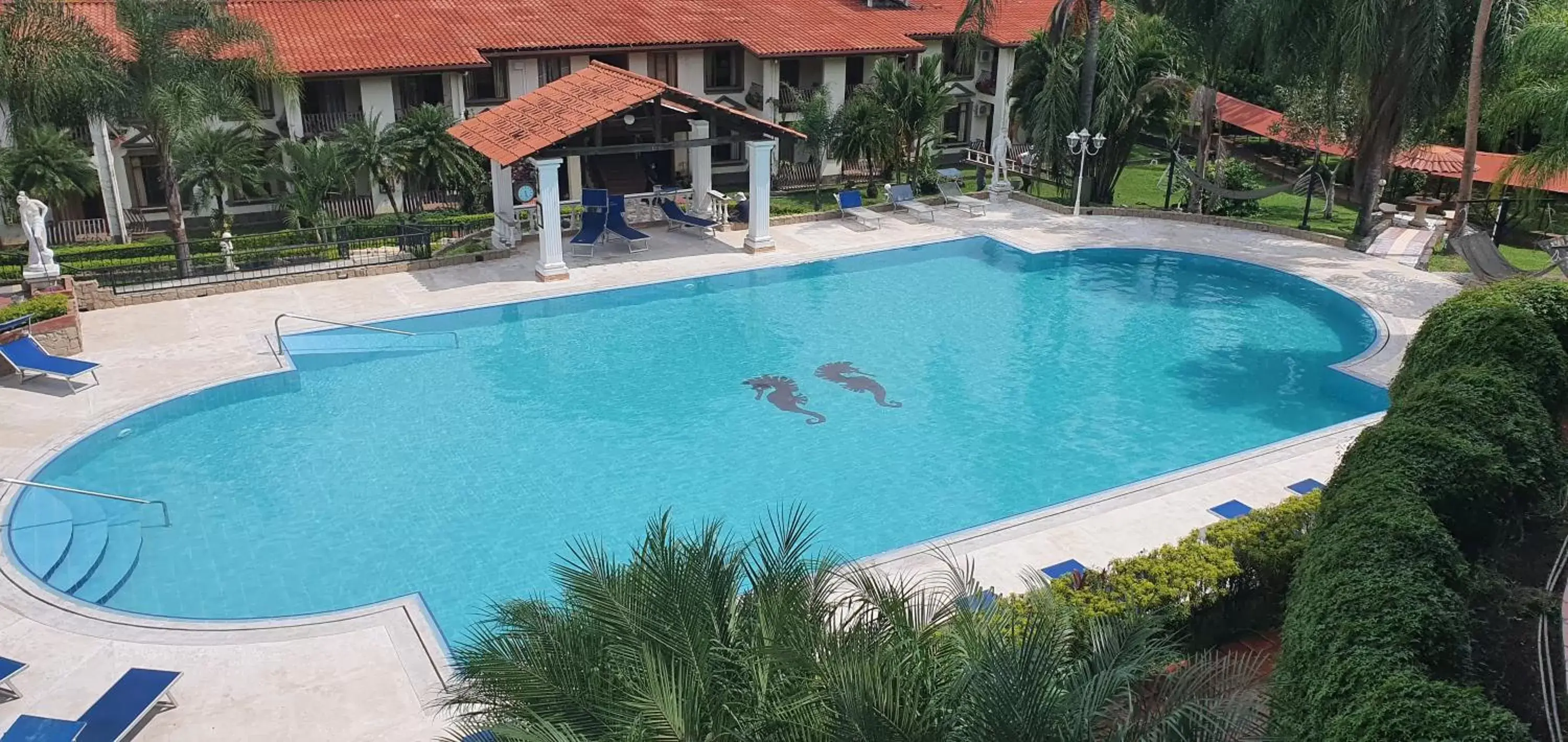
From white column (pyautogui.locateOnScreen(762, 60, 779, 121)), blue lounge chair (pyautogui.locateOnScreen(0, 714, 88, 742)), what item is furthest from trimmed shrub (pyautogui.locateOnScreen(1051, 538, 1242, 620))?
white column (pyautogui.locateOnScreen(762, 60, 779, 121))

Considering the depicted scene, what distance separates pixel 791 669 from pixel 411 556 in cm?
922

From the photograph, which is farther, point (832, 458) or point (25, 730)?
point (832, 458)

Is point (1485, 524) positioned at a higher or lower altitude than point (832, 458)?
higher

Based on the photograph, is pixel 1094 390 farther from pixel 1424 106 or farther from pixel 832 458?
pixel 1424 106

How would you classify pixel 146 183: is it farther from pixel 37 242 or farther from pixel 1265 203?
pixel 1265 203

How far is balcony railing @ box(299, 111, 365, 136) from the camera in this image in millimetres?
32469

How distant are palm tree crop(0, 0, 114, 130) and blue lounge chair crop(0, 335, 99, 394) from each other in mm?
5294

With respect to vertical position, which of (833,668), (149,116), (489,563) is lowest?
(489,563)

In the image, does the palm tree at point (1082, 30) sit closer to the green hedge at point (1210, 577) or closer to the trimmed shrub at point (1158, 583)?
the green hedge at point (1210, 577)

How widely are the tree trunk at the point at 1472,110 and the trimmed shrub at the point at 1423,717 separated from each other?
2094cm

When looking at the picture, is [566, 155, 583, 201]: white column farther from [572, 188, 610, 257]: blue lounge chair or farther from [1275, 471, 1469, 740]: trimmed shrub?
[1275, 471, 1469, 740]: trimmed shrub

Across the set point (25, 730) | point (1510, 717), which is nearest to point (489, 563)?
point (25, 730)

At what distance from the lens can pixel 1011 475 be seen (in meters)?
17.3

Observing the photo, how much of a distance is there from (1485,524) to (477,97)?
30733 millimetres
